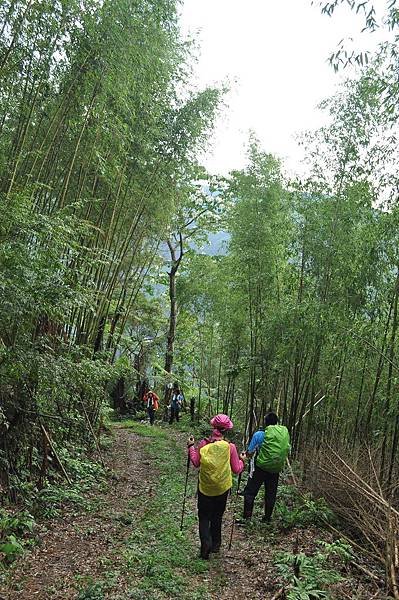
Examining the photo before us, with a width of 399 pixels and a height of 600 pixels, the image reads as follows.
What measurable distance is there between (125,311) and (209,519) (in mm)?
7115

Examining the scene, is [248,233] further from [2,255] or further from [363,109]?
[2,255]

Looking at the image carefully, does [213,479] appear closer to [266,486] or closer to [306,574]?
[306,574]

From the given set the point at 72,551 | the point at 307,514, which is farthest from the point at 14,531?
the point at 307,514

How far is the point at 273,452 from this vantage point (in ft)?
18.7

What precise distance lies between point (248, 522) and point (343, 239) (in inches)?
181

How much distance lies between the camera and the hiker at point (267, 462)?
5.71 meters

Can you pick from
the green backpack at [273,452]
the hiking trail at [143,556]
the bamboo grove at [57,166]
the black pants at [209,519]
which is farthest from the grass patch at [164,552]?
the bamboo grove at [57,166]

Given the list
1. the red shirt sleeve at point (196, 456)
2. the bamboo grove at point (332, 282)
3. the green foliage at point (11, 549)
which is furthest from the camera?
the bamboo grove at point (332, 282)

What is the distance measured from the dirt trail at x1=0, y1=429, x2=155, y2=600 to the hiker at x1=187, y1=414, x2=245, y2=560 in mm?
895

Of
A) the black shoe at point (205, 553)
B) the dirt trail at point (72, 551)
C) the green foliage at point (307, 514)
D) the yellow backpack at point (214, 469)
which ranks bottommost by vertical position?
the dirt trail at point (72, 551)

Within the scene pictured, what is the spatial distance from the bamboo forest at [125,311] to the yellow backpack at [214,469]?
0.8 inches

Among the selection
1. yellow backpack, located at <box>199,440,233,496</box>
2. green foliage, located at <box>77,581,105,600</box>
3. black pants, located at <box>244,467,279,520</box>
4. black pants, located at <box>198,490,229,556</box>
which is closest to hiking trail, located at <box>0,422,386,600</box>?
green foliage, located at <box>77,581,105,600</box>

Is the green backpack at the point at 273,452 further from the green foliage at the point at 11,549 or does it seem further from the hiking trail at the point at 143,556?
the green foliage at the point at 11,549

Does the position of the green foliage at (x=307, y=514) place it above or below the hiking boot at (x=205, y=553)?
above
